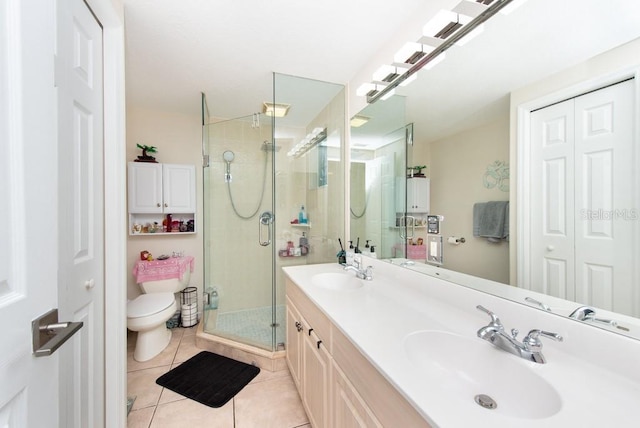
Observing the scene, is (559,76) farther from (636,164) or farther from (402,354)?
(402,354)

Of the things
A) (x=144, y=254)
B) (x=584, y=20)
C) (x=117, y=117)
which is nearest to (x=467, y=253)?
(x=584, y=20)

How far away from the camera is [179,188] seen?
2.84m

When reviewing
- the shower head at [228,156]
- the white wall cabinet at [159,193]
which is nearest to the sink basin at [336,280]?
the shower head at [228,156]

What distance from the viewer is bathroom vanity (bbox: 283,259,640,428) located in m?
0.61

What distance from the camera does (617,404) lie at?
606mm

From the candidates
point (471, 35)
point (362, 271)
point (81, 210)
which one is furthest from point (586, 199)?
point (81, 210)

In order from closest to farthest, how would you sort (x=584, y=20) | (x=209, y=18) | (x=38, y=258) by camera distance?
(x=38, y=258) < (x=584, y=20) < (x=209, y=18)

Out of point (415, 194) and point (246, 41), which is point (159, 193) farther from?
point (415, 194)

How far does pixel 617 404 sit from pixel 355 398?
0.70m

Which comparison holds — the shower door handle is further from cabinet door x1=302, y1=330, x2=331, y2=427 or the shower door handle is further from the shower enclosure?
cabinet door x1=302, y1=330, x2=331, y2=427

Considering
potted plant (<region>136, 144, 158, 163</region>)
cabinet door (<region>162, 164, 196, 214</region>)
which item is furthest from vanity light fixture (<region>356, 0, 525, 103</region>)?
potted plant (<region>136, 144, 158, 163</region>)

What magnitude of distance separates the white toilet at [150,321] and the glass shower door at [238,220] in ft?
1.32

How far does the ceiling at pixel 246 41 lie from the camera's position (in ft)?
4.83

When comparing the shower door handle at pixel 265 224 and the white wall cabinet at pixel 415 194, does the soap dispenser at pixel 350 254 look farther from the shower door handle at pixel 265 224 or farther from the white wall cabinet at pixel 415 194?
the shower door handle at pixel 265 224
